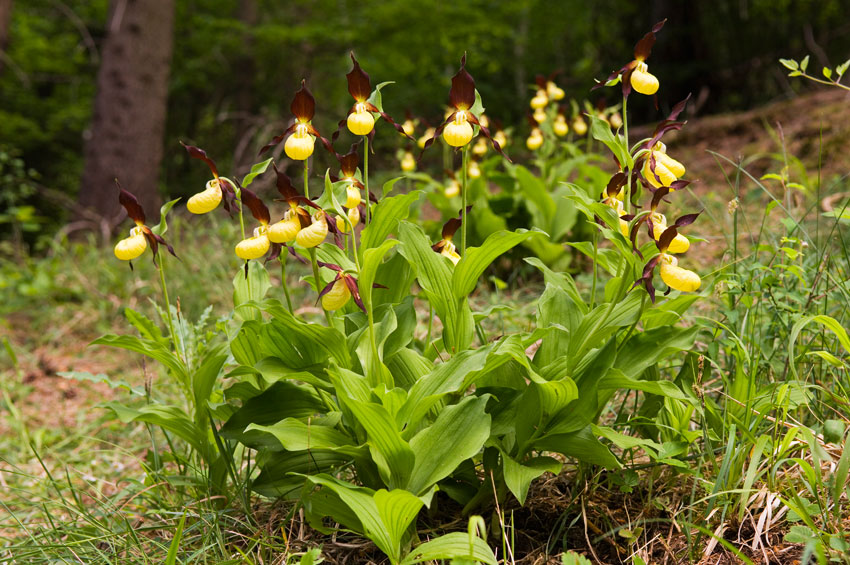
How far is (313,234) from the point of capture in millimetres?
1244

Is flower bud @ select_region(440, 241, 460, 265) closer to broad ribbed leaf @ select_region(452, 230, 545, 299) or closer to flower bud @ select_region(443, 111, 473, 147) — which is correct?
broad ribbed leaf @ select_region(452, 230, 545, 299)

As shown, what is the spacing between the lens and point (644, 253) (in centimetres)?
140

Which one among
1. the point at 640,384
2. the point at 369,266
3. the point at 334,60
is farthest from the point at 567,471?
the point at 334,60

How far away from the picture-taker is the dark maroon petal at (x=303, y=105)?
4.34 ft

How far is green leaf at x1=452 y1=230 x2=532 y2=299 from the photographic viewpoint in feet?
4.53

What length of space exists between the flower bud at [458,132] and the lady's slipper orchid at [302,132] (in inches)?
9.5

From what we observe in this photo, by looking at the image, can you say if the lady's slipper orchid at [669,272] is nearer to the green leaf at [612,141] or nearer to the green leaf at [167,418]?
the green leaf at [612,141]

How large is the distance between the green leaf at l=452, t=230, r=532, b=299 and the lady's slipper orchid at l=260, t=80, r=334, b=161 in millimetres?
366

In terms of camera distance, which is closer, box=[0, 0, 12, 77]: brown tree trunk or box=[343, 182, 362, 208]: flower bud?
box=[343, 182, 362, 208]: flower bud

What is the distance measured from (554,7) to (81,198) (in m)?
5.94

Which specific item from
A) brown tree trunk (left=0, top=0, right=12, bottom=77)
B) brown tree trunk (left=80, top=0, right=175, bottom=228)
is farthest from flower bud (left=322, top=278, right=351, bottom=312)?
brown tree trunk (left=0, top=0, right=12, bottom=77)

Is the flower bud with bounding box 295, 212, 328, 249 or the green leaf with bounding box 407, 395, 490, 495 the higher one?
the flower bud with bounding box 295, 212, 328, 249

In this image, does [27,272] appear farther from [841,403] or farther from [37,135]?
[37,135]

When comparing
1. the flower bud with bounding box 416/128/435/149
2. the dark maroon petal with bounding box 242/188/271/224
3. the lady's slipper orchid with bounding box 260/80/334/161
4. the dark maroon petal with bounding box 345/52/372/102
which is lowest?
the flower bud with bounding box 416/128/435/149
